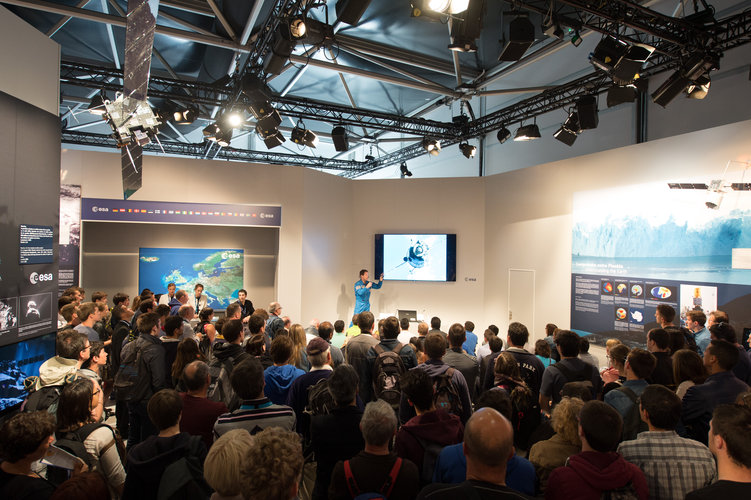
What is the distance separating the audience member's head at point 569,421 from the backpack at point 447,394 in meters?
0.73

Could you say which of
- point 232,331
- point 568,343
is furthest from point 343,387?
point 568,343

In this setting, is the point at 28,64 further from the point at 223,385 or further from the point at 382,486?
the point at 382,486

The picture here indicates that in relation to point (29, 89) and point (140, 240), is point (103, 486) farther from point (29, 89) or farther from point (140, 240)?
point (140, 240)

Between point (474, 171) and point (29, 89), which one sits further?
point (474, 171)

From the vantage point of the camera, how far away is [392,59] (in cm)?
690

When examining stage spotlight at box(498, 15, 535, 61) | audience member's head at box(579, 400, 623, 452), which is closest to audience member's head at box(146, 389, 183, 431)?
audience member's head at box(579, 400, 623, 452)

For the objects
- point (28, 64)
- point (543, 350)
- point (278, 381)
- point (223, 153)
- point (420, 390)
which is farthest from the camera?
point (223, 153)

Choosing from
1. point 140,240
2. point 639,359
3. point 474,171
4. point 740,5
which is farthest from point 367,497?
point 474,171

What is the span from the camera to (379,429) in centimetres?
177

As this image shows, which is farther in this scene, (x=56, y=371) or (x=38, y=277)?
(x=38, y=277)

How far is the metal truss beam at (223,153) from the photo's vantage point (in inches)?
462

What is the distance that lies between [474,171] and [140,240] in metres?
8.04

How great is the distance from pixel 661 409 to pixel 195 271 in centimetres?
838

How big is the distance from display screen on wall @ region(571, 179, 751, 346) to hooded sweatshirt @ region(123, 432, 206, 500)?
6129 millimetres
